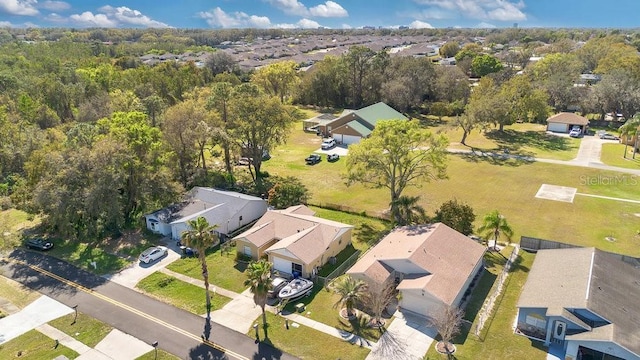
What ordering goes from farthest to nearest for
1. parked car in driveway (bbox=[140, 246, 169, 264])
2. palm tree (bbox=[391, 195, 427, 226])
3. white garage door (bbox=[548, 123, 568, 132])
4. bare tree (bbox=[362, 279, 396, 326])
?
white garage door (bbox=[548, 123, 568, 132])
palm tree (bbox=[391, 195, 427, 226])
parked car in driveway (bbox=[140, 246, 169, 264])
bare tree (bbox=[362, 279, 396, 326])

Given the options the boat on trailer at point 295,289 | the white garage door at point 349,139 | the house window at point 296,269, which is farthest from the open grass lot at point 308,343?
the white garage door at point 349,139

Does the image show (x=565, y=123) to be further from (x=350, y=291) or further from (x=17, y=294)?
(x=17, y=294)

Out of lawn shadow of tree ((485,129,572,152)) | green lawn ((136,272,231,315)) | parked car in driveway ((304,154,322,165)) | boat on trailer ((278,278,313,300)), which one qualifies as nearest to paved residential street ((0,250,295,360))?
green lawn ((136,272,231,315))

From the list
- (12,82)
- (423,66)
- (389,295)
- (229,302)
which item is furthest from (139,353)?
(423,66)

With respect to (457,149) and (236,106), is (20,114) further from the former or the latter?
(457,149)

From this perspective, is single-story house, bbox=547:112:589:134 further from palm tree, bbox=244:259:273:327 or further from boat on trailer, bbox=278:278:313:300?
palm tree, bbox=244:259:273:327

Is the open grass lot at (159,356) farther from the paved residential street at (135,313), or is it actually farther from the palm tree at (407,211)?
the palm tree at (407,211)
